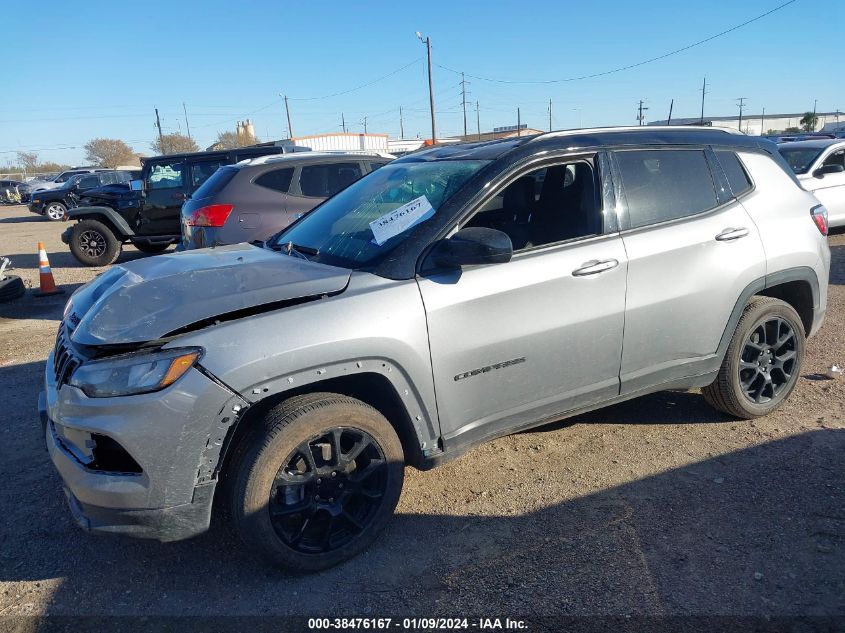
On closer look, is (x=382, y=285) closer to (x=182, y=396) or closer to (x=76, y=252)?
(x=182, y=396)

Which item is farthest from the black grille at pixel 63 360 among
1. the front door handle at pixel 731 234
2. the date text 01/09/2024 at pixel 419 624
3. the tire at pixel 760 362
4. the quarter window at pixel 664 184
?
the tire at pixel 760 362

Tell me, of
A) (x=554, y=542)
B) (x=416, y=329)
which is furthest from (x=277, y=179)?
(x=554, y=542)

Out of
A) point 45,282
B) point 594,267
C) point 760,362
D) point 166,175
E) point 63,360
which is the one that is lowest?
point 760,362

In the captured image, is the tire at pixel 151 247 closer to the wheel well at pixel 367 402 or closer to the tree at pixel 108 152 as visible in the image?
the wheel well at pixel 367 402

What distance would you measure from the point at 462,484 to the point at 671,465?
1250 mm

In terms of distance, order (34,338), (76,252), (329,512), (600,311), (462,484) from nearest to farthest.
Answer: (329,512) → (600,311) → (462,484) → (34,338) → (76,252)

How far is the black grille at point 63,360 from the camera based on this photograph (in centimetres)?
270

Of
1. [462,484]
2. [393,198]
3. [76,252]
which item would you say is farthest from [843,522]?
[76,252]

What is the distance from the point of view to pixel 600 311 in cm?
333

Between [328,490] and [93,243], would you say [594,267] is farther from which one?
[93,243]

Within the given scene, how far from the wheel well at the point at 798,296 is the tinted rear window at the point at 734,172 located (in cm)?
71

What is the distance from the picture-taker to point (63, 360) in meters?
2.88

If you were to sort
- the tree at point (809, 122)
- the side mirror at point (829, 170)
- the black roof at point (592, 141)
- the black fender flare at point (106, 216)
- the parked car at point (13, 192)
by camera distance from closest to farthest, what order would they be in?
the black roof at point (592, 141), the side mirror at point (829, 170), the black fender flare at point (106, 216), the parked car at point (13, 192), the tree at point (809, 122)

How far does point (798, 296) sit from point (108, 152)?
304 ft
